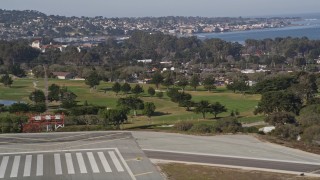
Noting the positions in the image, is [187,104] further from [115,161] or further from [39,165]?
[39,165]

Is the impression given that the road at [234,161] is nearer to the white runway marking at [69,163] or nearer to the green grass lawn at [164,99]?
the white runway marking at [69,163]

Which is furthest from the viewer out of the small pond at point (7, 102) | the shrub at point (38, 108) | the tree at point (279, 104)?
the small pond at point (7, 102)

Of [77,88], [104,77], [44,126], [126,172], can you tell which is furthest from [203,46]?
[126,172]

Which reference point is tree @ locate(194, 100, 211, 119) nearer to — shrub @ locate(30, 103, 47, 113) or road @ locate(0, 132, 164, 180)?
shrub @ locate(30, 103, 47, 113)

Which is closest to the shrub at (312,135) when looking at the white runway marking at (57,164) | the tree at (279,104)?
the white runway marking at (57,164)

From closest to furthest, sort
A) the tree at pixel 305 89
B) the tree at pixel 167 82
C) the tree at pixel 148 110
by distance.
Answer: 1. the tree at pixel 148 110
2. the tree at pixel 305 89
3. the tree at pixel 167 82

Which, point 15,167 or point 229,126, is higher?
point 15,167

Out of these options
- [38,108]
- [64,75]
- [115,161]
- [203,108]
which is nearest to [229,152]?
[115,161]

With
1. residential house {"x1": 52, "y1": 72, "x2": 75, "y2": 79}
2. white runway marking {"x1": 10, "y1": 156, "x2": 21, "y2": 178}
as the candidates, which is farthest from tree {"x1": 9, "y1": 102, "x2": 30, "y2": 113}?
residential house {"x1": 52, "y1": 72, "x2": 75, "y2": 79}
